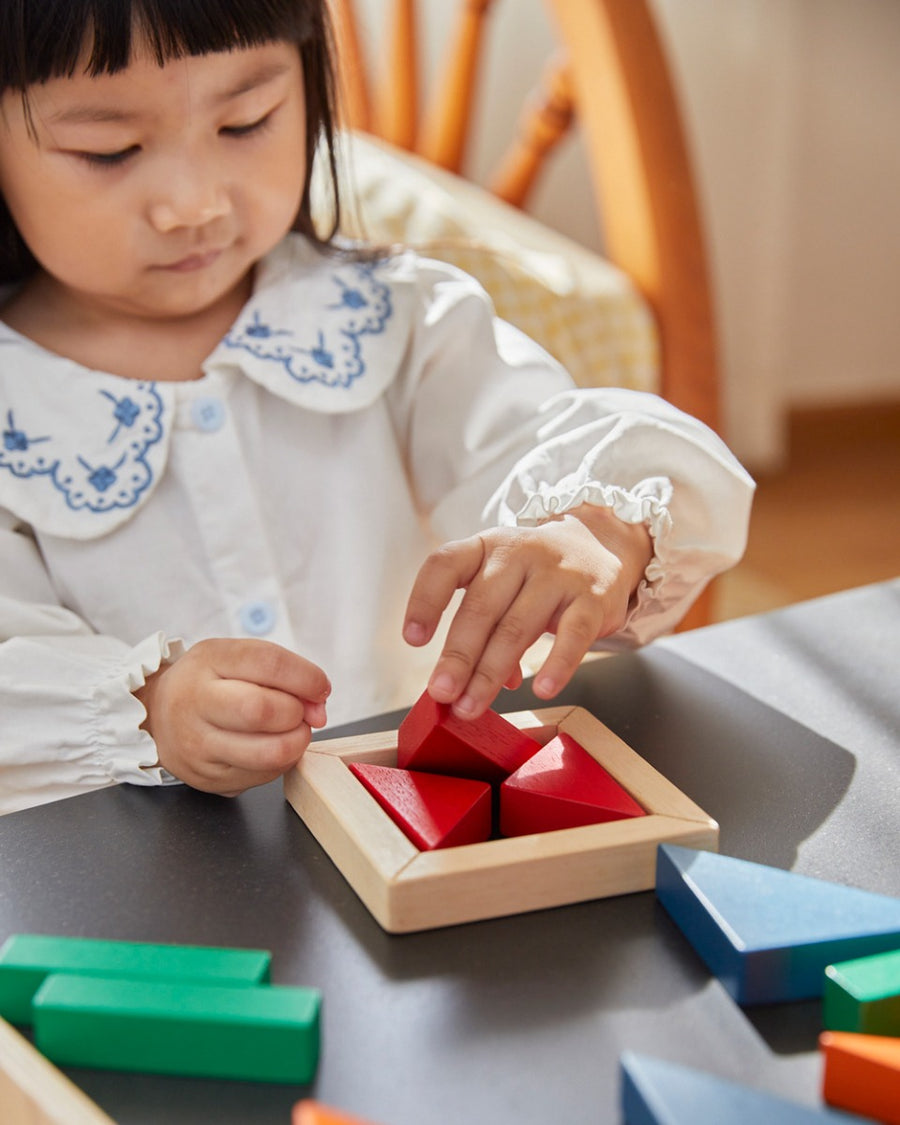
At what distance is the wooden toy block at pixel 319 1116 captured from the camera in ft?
1.03

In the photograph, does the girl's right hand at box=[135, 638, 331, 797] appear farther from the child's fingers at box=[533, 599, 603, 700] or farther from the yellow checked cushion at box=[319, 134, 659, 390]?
the yellow checked cushion at box=[319, 134, 659, 390]

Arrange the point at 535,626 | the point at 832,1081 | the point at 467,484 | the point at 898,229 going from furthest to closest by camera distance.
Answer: the point at 898,229
the point at 467,484
the point at 535,626
the point at 832,1081

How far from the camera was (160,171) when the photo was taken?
702 millimetres

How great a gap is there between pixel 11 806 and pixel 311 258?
1.45 feet

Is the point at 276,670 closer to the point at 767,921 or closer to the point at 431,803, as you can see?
the point at 431,803

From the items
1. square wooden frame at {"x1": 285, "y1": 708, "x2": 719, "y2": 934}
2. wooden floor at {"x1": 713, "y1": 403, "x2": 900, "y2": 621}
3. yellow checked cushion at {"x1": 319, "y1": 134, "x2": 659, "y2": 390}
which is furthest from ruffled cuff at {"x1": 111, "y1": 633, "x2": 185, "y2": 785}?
wooden floor at {"x1": 713, "y1": 403, "x2": 900, "y2": 621}

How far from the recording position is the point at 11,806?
64 cm

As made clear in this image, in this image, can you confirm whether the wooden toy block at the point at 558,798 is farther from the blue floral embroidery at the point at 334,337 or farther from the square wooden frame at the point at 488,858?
the blue floral embroidery at the point at 334,337

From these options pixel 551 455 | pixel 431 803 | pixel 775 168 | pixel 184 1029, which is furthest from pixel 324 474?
pixel 775 168

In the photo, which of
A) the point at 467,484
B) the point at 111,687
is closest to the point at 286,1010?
the point at 111,687

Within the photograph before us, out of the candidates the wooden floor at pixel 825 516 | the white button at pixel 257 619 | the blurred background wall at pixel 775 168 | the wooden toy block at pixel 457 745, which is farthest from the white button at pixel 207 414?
the blurred background wall at pixel 775 168

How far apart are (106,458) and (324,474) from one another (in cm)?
15

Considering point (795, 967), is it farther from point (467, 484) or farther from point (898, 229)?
point (898, 229)

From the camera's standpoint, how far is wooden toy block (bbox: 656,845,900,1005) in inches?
15.2
